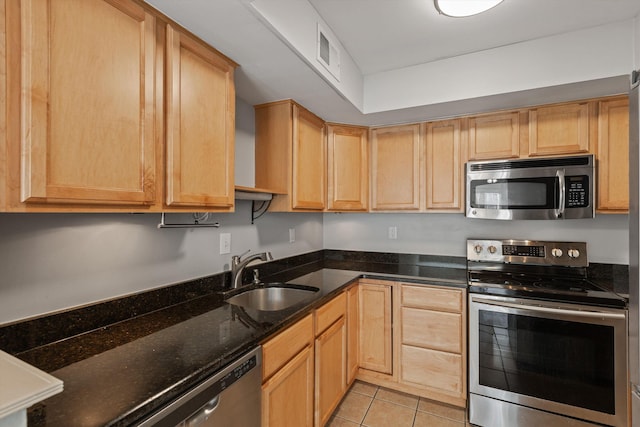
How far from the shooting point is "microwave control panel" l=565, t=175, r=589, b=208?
2025 millimetres

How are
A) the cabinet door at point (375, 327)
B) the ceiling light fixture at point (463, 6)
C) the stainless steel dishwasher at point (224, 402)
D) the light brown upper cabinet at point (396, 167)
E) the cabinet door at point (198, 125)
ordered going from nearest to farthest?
the stainless steel dishwasher at point (224, 402)
the cabinet door at point (198, 125)
the ceiling light fixture at point (463, 6)
the cabinet door at point (375, 327)
the light brown upper cabinet at point (396, 167)

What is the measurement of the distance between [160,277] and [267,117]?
1268mm

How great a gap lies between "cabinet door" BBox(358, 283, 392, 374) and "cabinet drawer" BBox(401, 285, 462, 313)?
0.15 meters

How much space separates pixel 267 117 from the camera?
2156 millimetres

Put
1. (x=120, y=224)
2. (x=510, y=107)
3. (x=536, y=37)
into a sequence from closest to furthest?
(x=120, y=224) < (x=536, y=37) < (x=510, y=107)

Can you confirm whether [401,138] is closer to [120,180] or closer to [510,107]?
[510,107]

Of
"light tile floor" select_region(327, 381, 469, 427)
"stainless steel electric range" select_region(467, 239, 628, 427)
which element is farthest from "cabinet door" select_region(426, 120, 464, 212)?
"light tile floor" select_region(327, 381, 469, 427)

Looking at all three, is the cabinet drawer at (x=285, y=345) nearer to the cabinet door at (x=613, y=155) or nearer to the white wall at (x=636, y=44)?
the cabinet door at (x=613, y=155)

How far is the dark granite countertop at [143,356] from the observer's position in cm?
77

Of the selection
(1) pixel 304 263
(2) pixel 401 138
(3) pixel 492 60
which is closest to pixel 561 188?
(3) pixel 492 60

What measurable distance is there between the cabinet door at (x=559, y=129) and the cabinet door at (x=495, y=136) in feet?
0.32

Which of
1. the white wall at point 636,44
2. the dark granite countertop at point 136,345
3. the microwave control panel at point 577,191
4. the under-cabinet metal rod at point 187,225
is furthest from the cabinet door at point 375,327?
the white wall at point 636,44

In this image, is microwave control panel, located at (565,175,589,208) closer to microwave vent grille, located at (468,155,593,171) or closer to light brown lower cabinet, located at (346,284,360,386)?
microwave vent grille, located at (468,155,593,171)

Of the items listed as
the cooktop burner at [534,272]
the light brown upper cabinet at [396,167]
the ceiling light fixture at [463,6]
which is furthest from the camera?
the light brown upper cabinet at [396,167]
